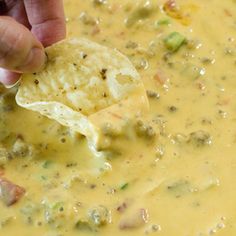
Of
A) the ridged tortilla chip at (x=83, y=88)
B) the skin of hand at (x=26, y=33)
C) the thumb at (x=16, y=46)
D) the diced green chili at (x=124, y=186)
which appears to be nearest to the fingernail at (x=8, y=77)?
the skin of hand at (x=26, y=33)

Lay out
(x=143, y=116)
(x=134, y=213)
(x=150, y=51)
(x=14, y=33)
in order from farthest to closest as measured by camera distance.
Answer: (x=150, y=51) < (x=143, y=116) < (x=134, y=213) < (x=14, y=33)

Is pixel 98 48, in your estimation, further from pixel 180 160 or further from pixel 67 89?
pixel 180 160

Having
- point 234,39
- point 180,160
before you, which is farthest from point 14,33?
point 234,39

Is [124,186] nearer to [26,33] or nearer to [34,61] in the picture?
[34,61]

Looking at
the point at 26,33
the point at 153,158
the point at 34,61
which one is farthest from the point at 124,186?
the point at 26,33

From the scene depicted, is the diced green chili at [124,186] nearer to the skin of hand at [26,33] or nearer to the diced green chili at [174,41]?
the skin of hand at [26,33]

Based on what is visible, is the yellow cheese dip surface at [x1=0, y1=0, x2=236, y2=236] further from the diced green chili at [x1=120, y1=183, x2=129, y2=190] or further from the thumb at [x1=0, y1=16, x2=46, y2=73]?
the thumb at [x1=0, y1=16, x2=46, y2=73]

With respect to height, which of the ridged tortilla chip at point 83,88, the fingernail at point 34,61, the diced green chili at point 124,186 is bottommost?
the diced green chili at point 124,186
